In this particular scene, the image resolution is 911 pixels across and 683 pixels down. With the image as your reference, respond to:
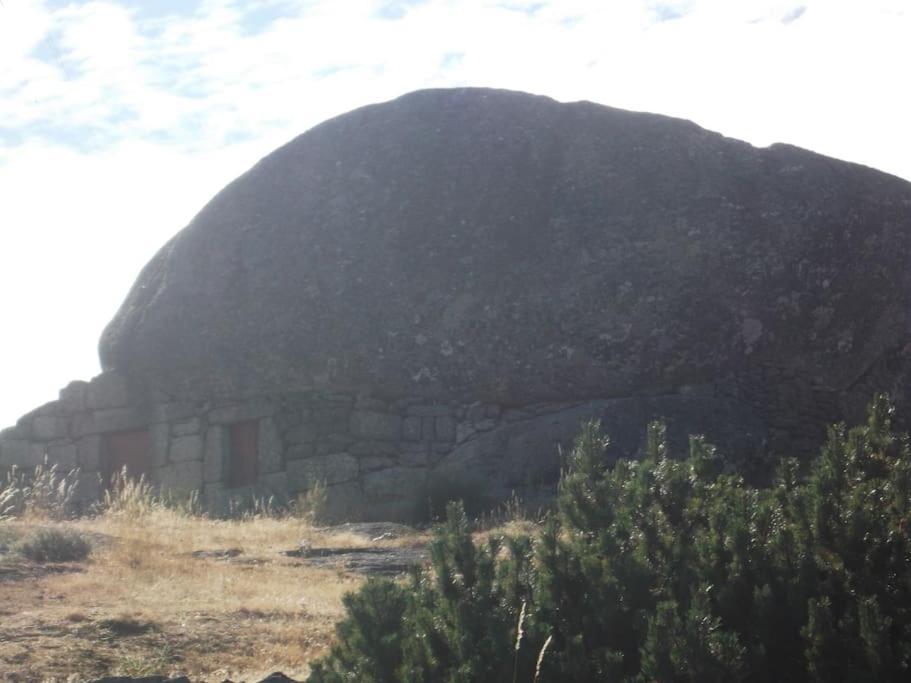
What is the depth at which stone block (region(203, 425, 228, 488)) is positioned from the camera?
515 inches

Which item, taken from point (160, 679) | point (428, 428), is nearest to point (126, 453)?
point (428, 428)

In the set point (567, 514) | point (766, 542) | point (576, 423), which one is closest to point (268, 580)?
point (567, 514)

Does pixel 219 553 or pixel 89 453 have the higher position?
pixel 89 453

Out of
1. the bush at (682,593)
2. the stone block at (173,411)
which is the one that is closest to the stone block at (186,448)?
the stone block at (173,411)

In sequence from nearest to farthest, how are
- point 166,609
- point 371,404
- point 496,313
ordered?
point 166,609 < point 496,313 < point 371,404

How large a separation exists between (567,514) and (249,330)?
31.1 feet

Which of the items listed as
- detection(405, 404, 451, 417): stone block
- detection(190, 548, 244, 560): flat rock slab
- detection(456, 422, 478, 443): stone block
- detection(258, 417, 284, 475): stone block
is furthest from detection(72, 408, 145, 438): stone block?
detection(190, 548, 244, 560): flat rock slab

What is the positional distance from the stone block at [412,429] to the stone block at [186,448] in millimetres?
2529

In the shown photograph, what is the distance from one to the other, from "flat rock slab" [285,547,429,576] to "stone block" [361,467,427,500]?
3.77 metres

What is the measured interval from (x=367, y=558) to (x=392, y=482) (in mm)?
4462

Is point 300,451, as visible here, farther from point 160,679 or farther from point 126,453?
point 160,679

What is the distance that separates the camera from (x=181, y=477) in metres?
13.3

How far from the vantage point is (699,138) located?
13578mm

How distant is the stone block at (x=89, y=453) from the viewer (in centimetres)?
1366
